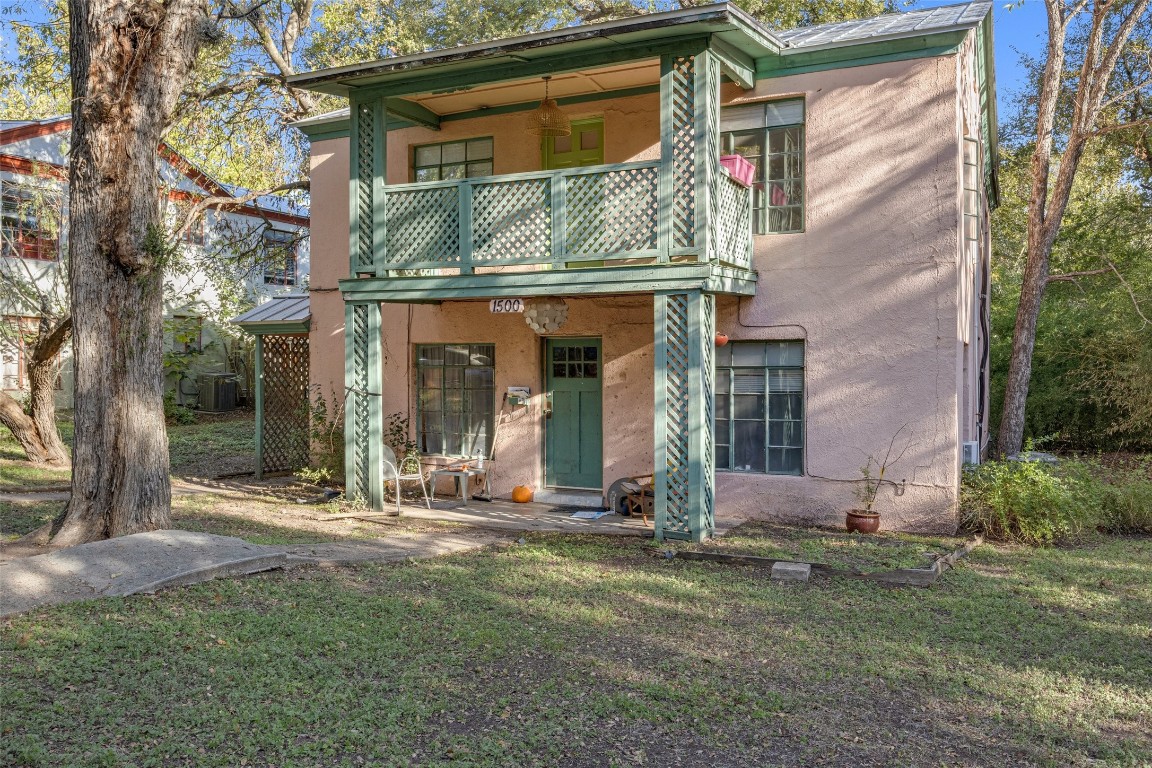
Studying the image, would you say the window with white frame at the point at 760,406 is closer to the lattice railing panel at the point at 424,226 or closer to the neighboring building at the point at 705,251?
the neighboring building at the point at 705,251

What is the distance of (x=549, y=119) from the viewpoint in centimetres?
1135

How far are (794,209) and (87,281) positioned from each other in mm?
7712

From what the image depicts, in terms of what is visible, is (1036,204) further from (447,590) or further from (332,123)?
(447,590)

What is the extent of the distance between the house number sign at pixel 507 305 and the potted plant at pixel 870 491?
4.43 meters

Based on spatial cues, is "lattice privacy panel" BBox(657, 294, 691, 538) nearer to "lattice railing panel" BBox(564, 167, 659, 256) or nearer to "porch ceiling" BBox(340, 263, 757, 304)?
"porch ceiling" BBox(340, 263, 757, 304)

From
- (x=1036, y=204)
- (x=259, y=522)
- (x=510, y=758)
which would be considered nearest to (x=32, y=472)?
(x=259, y=522)

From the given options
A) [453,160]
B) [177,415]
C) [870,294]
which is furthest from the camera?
[177,415]

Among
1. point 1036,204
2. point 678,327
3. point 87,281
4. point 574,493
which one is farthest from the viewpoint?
point 1036,204

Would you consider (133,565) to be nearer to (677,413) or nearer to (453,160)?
(677,413)

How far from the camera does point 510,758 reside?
14.5ft

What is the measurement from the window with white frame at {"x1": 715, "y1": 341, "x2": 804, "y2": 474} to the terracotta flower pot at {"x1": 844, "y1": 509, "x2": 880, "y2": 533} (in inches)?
37.4

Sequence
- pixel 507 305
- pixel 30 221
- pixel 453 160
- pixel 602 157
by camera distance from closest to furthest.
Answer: pixel 507 305
pixel 602 157
pixel 453 160
pixel 30 221

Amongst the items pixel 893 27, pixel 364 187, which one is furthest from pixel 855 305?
pixel 364 187

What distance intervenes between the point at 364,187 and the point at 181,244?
13.6 metres
